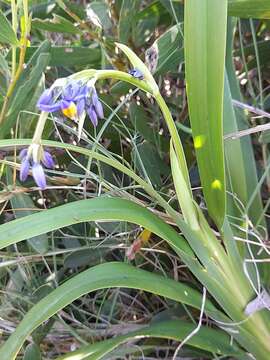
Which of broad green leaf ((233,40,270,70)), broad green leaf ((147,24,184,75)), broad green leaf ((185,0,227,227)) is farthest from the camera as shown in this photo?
broad green leaf ((233,40,270,70))

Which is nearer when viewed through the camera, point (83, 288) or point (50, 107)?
point (50, 107)

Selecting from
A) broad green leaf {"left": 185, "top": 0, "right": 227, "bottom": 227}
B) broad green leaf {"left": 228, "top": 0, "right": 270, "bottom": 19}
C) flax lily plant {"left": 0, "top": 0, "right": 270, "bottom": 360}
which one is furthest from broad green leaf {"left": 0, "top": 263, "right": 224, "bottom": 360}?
broad green leaf {"left": 228, "top": 0, "right": 270, "bottom": 19}

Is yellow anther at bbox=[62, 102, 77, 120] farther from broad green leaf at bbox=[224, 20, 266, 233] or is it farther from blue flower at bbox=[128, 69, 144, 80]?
broad green leaf at bbox=[224, 20, 266, 233]

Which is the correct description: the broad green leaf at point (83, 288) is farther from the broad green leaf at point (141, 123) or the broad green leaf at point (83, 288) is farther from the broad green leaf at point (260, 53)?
the broad green leaf at point (260, 53)

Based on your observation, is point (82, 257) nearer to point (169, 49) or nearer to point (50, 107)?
point (169, 49)

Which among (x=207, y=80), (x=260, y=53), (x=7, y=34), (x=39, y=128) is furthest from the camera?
(x=260, y=53)

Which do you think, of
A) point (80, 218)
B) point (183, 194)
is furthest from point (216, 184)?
point (80, 218)
